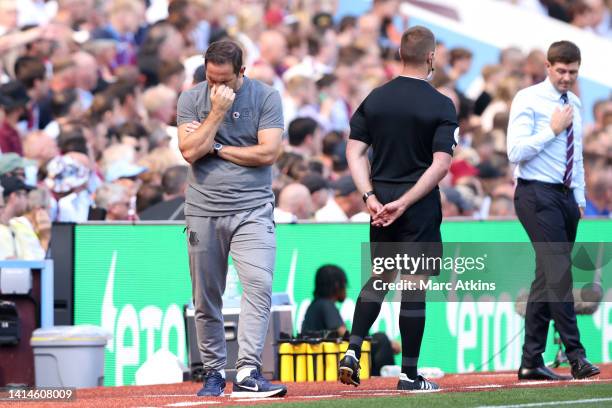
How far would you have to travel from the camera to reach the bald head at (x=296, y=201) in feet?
41.1

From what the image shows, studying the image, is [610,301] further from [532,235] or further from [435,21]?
[435,21]

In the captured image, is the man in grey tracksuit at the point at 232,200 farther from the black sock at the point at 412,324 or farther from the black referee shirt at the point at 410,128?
the black sock at the point at 412,324

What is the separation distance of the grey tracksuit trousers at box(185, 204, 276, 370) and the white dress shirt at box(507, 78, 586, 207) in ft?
6.30

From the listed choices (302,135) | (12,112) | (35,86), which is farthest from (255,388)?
(302,135)

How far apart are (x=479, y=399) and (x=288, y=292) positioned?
428cm

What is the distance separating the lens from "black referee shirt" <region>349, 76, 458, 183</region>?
8180 millimetres

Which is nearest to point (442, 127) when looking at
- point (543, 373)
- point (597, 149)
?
point (543, 373)

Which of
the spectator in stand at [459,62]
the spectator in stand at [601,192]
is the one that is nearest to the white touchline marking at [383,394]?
the spectator in stand at [601,192]

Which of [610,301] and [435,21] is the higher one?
[435,21]

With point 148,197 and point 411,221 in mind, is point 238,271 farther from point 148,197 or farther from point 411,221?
point 148,197

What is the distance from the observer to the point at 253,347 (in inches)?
320

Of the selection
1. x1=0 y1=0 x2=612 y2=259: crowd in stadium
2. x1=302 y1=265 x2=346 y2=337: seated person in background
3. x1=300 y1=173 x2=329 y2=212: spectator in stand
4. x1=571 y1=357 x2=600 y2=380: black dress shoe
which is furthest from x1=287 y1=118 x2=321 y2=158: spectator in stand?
x1=571 y1=357 x2=600 y2=380: black dress shoe

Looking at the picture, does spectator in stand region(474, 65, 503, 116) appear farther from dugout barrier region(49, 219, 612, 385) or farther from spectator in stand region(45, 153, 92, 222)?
spectator in stand region(45, 153, 92, 222)

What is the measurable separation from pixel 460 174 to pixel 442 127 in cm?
868
